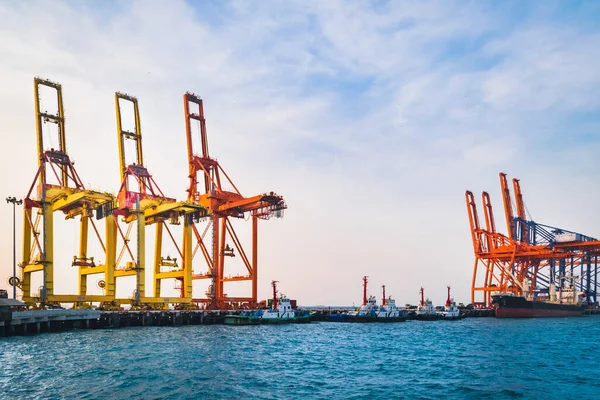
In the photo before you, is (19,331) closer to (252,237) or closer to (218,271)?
(218,271)

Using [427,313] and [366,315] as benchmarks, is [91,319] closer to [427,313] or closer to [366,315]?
[366,315]

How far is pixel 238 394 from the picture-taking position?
2503cm

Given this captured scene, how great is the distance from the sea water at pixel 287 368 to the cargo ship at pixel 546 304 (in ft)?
169

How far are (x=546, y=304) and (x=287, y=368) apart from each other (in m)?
88.7

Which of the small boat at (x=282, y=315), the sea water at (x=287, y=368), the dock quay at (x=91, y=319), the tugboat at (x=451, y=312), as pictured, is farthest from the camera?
the tugboat at (x=451, y=312)

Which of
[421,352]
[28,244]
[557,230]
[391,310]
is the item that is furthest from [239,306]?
[557,230]

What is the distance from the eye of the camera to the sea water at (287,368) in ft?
85.0

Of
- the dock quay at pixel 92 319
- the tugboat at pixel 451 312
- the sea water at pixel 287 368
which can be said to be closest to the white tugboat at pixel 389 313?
the tugboat at pixel 451 312

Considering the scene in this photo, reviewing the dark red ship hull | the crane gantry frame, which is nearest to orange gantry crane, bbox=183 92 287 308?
the crane gantry frame

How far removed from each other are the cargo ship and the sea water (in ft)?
169

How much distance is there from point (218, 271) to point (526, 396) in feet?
188

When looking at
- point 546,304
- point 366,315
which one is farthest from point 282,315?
point 546,304

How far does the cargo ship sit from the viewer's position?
335 feet

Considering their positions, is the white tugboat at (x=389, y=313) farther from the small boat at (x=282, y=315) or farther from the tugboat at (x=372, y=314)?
the small boat at (x=282, y=315)
